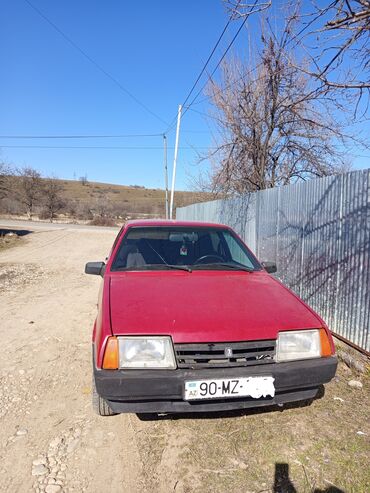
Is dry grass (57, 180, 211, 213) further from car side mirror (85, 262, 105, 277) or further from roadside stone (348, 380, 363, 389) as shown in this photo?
roadside stone (348, 380, 363, 389)

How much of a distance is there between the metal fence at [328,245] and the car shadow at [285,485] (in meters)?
2.38

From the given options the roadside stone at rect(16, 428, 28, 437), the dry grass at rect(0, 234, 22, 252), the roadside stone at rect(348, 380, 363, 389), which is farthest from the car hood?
the dry grass at rect(0, 234, 22, 252)

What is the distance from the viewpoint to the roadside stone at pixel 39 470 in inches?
89.1

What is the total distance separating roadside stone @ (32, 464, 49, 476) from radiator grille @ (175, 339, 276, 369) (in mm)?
1100

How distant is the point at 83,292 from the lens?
25.1 ft

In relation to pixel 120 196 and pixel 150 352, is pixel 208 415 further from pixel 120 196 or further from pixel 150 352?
pixel 120 196

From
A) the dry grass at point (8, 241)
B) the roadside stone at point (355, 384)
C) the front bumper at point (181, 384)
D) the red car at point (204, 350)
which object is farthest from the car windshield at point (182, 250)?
the dry grass at point (8, 241)

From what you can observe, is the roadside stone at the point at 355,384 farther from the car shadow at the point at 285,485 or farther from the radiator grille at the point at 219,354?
the radiator grille at the point at 219,354

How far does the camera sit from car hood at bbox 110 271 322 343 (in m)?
2.34

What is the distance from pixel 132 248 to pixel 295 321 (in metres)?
1.89

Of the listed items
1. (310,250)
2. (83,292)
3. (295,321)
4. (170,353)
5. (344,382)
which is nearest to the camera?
(170,353)

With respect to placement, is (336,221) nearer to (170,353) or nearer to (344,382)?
(344,382)

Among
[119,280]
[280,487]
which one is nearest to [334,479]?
[280,487]

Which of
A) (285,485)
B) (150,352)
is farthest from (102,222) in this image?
(285,485)
